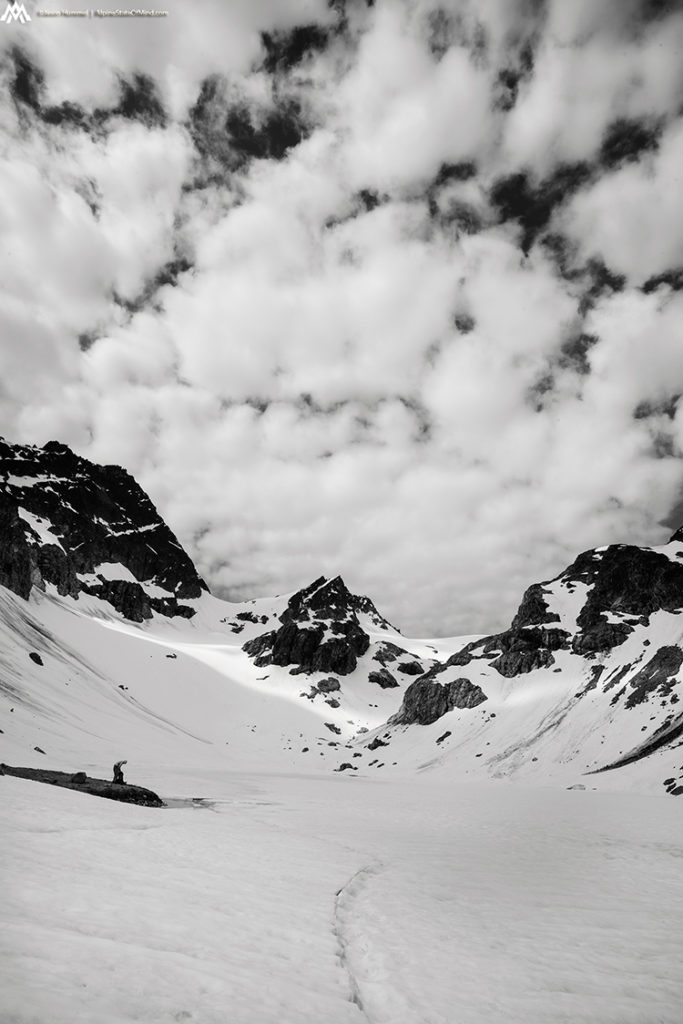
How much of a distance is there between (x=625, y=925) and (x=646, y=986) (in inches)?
138

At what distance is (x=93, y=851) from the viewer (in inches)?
443

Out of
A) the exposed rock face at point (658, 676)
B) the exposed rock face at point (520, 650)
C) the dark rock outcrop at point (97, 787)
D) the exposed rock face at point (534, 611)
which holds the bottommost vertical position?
the dark rock outcrop at point (97, 787)

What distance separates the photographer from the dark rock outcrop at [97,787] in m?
22.9

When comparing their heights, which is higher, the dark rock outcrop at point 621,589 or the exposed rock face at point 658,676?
the dark rock outcrop at point 621,589

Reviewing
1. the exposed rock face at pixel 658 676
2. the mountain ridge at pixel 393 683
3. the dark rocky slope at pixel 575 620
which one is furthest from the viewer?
the dark rocky slope at pixel 575 620

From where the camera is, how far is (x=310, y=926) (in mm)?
8758

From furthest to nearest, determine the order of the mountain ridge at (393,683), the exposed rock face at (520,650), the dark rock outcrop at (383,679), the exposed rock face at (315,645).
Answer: the exposed rock face at (315,645), the dark rock outcrop at (383,679), the exposed rock face at (520,650), the mountain ridge at (393,683)

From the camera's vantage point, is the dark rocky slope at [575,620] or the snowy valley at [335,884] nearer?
the snowy valley at [335,884]

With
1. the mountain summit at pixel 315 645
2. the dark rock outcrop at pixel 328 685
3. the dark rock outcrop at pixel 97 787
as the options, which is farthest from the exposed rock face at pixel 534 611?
the dark rock outcrop at pixel 97 787

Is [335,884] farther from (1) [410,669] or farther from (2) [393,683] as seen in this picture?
(1) [410,669]

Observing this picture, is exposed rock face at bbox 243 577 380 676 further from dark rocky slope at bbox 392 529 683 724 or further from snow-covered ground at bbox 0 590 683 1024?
snow-covered ground at bbox 0 590 683 1024

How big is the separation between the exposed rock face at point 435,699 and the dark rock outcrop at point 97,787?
7852 centimetres

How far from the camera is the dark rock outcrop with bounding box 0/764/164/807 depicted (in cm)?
2294

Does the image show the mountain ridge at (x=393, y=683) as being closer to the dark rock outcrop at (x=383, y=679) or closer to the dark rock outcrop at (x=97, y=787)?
the dark rock outcrop at (x=383, y=679)
